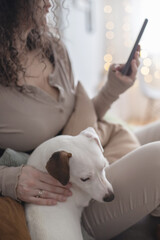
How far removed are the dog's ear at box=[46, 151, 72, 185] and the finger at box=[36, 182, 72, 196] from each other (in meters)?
0.10

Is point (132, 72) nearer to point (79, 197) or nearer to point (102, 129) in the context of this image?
point (102, 129)

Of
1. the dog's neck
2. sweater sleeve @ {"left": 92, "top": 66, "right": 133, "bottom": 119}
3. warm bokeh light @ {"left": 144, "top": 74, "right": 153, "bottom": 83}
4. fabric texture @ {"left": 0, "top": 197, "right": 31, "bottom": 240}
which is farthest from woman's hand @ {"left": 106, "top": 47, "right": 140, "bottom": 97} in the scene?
warm bokeh light @ {"left": 144, "top": 74, "right": 153, "bottom": 83}

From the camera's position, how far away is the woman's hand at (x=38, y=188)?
82cm

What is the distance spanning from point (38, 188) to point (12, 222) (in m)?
0.13

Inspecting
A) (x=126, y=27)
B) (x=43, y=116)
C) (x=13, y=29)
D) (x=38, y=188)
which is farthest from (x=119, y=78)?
(x=126, y=27)

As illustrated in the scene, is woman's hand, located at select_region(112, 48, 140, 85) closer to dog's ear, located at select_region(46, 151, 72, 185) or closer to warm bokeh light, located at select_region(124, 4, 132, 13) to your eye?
dog's ear, located at select_region(46, 151, 72, 185)

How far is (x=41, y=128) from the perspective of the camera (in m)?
1.05

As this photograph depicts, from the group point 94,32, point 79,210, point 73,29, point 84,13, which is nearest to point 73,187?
point 79,210

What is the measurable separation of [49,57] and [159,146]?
1.99 feet

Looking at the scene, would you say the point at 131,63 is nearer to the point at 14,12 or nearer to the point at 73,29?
the point at 14,12

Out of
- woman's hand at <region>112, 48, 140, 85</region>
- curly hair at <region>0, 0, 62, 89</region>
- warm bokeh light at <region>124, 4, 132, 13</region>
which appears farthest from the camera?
warm bokeh light at <region>124, 4, 132, 13</region>

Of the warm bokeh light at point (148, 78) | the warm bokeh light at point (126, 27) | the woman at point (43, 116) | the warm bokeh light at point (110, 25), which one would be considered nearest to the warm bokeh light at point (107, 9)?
the warm bokeh light at point (110, 25)

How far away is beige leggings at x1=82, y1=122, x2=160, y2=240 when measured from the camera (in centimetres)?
86

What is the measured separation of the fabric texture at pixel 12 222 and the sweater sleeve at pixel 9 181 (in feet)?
0.11
